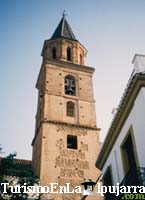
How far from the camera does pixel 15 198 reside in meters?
13.4

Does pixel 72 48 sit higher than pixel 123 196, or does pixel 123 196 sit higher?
pixel 72 48

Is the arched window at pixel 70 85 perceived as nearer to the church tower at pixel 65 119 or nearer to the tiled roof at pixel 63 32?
the church tower at pixel 65 119

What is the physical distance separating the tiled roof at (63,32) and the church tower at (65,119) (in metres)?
0.12

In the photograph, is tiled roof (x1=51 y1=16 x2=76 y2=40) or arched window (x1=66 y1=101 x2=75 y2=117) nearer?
arched window (x1=66 y1=101 x2=75 y2=117)

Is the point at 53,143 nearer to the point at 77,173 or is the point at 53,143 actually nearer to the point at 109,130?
the point at 77,173

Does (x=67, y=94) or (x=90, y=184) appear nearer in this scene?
(x=90, y=184)

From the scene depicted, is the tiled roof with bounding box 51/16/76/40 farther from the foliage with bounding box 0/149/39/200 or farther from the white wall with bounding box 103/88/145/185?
the white wall with bounding box 103/88/145/185

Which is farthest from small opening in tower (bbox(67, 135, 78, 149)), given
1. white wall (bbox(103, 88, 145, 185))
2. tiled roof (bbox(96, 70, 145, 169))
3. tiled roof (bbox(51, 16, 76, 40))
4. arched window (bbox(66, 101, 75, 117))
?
white wall (bbox(103, 88, 145, 185))

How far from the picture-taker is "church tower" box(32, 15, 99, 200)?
18.5m

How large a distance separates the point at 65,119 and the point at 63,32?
396 inches

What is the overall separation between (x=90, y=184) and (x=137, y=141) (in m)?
1.73

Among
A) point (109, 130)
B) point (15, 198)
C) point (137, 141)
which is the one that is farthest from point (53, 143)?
point (137, 141)

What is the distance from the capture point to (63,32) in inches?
1102

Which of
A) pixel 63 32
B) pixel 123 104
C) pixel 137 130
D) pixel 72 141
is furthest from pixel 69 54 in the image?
pixel 137 130
